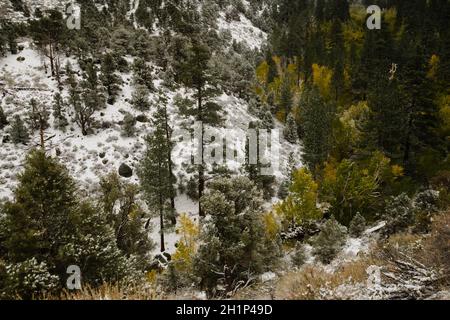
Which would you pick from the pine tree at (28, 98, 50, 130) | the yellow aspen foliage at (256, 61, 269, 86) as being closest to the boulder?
the pine tree at (28, 98, 50, 130)

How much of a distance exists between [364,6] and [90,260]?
103830 mm

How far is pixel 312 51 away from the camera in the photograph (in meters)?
64.8

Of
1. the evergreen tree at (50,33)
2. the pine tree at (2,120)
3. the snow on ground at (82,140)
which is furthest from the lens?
the evergreen tree at (50,33)

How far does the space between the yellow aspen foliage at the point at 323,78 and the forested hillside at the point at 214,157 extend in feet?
0.82

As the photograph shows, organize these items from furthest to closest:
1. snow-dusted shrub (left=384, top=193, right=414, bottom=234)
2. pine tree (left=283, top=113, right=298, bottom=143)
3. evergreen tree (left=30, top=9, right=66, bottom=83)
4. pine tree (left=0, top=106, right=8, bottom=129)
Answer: pine tree (left=283, top=113, right=298, bottom=143)
evergreen tree (left=30, top=9, right=66, bottom=83)
pine tree (left=0, top=106, right=8, bottom=129)
snow-dusted shrub (left=384, top=193, right=414, bottom=234)

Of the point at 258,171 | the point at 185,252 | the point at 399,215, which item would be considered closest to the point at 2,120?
the point at 185,252

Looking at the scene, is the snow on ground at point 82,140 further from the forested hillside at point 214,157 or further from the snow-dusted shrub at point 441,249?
the snow-dusted shrub at point 441,249

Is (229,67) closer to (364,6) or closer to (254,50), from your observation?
(254,50)

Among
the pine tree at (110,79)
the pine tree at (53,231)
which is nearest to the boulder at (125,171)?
the pine tree at (110,79)

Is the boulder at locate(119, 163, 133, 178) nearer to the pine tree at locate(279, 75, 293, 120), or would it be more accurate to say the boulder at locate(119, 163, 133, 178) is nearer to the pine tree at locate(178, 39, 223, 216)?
the pine tree at locate(178, 39, 223, 216)

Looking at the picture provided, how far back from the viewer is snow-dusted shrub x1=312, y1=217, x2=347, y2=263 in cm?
2062

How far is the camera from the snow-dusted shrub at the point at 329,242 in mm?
20625

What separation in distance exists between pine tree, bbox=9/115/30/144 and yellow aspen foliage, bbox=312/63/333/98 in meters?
44.2
